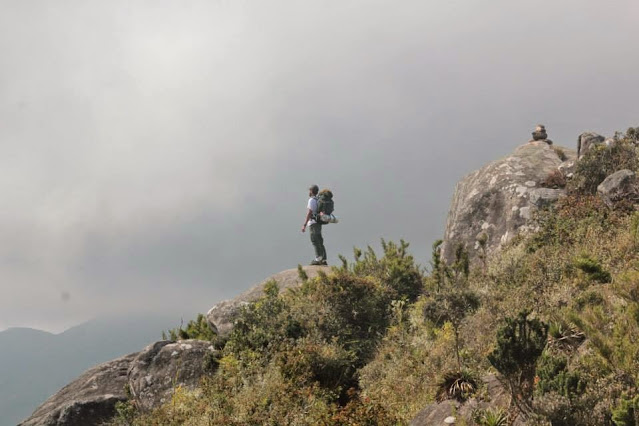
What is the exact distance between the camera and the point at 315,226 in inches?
951

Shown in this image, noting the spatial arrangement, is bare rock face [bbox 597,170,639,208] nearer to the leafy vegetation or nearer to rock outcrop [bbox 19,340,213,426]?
the leafy vegetation

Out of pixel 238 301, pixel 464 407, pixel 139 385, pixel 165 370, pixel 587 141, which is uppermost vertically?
pixel 587 141


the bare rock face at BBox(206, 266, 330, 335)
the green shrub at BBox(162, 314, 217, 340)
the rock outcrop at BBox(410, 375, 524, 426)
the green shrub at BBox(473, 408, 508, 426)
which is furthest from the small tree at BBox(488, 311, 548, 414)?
the green shrub at BBox(162, 314, 217, 340)

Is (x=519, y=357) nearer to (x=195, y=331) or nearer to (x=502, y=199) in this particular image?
(x=502, y=199)

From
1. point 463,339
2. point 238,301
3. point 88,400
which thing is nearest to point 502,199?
point 463,339

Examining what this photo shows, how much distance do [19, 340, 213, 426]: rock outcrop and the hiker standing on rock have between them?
8818 mm

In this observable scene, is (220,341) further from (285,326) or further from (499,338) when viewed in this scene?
(499,338)

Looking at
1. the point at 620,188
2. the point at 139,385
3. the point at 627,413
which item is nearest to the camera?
the point at 627,413

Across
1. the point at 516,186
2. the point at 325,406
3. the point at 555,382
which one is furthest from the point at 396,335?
the point at 516,186

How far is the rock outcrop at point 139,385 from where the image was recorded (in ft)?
51.2

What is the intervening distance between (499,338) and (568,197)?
12.3 metres

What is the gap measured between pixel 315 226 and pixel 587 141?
42.3ft

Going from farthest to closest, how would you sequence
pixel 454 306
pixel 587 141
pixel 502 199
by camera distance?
pixel 502 199
pixel 587 141
pixel 454 306

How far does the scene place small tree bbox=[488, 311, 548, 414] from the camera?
23.4ft
